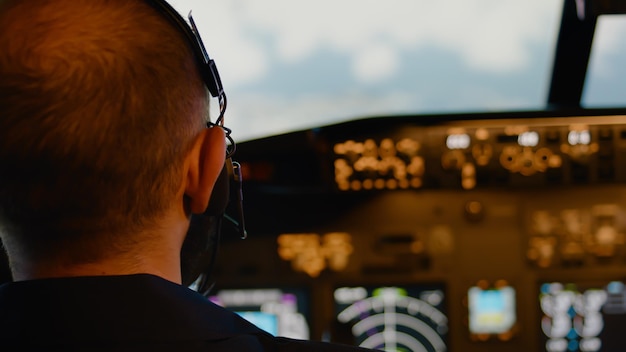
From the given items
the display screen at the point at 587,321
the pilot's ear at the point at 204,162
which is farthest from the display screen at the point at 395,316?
the pilot's ear at the point at 204,162

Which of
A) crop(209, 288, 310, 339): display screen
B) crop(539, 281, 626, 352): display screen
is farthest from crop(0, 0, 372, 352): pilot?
crop(539, 281, 626, 352): display screen

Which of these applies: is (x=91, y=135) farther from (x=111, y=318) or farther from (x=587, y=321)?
(x=587, y=321)

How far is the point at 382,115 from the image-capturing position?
2160 mm

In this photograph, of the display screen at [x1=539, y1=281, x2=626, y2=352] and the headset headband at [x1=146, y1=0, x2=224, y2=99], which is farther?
the display screen at [x1=539, y1=281, x2=626, y2=352]

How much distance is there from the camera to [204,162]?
0.69 meters

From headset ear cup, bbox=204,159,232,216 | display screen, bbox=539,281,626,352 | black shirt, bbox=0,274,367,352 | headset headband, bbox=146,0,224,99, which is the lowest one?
display screen, bbox=539,281,626,352

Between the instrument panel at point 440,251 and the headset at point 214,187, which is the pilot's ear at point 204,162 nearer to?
the headset at point 214,187

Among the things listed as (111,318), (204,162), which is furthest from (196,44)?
(111,318)

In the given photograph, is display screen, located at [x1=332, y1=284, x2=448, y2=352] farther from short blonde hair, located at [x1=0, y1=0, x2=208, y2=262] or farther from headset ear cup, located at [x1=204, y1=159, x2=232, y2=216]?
short blonde hair, located at [x1=0, y1=0, x2=208, y2=262]

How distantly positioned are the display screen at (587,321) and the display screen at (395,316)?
31 cm

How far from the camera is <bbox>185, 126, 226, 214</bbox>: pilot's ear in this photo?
0.69m

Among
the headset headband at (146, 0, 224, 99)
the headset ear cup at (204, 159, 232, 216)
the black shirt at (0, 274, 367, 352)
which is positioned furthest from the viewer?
the headset ear cup at (204, 159, 232, 216)

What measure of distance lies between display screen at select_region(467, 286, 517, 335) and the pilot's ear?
174 centimetres

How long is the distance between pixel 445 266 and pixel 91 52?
6.03ft
